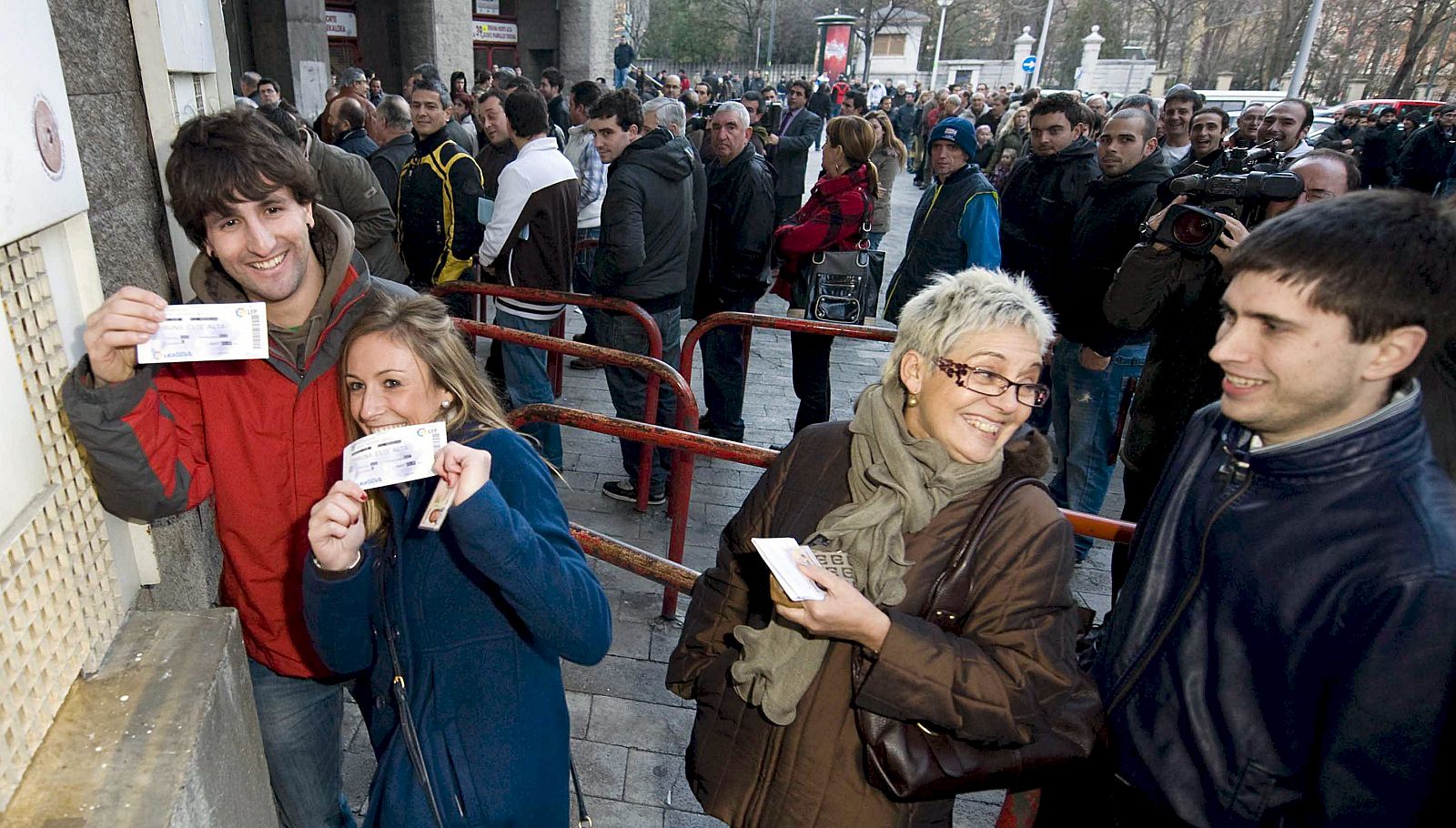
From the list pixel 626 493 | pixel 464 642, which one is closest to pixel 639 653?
pixel 626 493

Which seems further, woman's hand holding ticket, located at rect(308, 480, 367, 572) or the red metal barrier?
the red metal barrier

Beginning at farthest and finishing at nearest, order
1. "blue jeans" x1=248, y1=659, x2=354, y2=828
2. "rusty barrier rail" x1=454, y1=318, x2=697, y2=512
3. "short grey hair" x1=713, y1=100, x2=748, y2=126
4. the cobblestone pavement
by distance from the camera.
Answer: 1. "short grey hair" x1=713, y1=100, x2=748, y2=126
2. "rusty barrier rail" x1=454, y1=318, x2=697, y2=512
3. the cobblestone pavement
4. "blue jeans" x1=248, y1=659, x2=354, y2=828

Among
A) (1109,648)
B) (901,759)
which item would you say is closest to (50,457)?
(901,759)

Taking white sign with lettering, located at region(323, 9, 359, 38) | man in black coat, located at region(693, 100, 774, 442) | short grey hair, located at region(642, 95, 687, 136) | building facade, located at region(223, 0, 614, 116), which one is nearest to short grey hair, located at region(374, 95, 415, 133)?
short grey hair, located at region(642, 95, 687, 136)

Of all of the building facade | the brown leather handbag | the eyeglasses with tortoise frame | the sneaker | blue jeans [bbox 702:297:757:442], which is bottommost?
the sneaker

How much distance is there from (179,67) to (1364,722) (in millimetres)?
3048

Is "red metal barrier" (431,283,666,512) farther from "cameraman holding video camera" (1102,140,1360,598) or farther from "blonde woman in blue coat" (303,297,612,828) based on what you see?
"blonde woman in blue coat" (303,297,612,828)

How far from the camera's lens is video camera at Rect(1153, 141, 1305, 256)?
299 centimetres

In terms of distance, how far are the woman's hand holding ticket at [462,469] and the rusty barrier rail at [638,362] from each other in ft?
6.05

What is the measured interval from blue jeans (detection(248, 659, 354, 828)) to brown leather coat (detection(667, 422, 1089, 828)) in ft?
3.19

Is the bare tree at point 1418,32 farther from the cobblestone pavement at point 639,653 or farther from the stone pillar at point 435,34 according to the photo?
the cobblestone pavement at point 639,653

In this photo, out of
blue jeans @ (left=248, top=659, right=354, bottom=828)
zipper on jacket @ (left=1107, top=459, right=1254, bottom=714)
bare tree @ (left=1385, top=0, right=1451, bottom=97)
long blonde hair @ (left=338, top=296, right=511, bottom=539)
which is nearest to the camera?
zipper on jacket @ (left=1107, top=459, right=1254, bottom=714)

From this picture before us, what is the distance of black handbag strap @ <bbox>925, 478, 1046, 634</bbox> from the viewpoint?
1.64 metres

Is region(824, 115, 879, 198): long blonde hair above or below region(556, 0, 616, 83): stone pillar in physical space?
below
